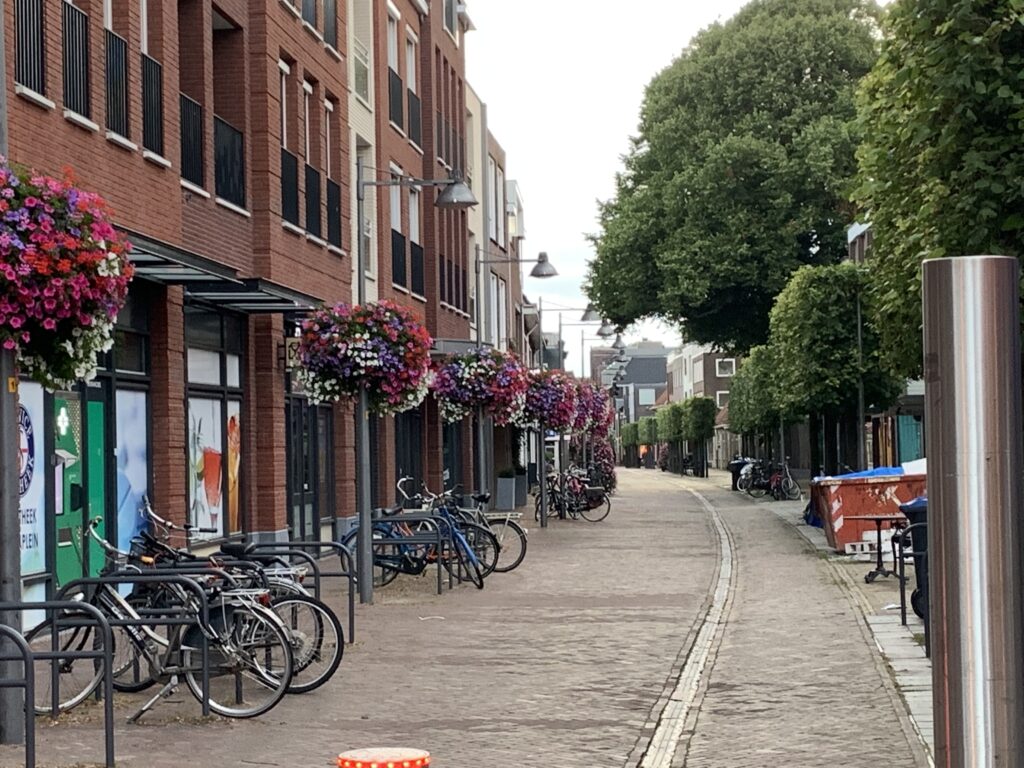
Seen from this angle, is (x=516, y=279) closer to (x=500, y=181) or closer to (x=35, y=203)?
(x=500, y=181)

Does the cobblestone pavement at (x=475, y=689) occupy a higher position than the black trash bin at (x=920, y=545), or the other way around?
the black trash bin at (x=920, y=545)

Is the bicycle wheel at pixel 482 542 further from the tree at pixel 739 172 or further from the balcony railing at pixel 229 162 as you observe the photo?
the tree at pixel 739 172

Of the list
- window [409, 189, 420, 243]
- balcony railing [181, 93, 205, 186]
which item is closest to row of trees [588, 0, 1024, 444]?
window [409, 189, 420, 243]

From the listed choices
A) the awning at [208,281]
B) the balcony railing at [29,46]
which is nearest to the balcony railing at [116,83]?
the awning at [208,281]

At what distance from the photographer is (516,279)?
67.0 meters

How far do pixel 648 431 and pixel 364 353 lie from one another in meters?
108

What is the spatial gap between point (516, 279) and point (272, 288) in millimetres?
47867

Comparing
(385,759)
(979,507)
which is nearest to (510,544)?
(385,759)

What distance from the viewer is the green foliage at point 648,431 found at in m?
121

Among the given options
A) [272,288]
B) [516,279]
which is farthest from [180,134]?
[516,279]

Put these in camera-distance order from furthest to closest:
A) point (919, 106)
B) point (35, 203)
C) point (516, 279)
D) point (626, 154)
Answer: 1. point (516, 279)
2. point (626, 154)
3. point (919, 106)
4. point (35, 203)

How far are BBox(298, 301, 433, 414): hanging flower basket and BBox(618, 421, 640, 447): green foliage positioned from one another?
113m

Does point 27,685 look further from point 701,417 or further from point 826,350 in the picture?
point 701,417

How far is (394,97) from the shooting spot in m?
33.7
